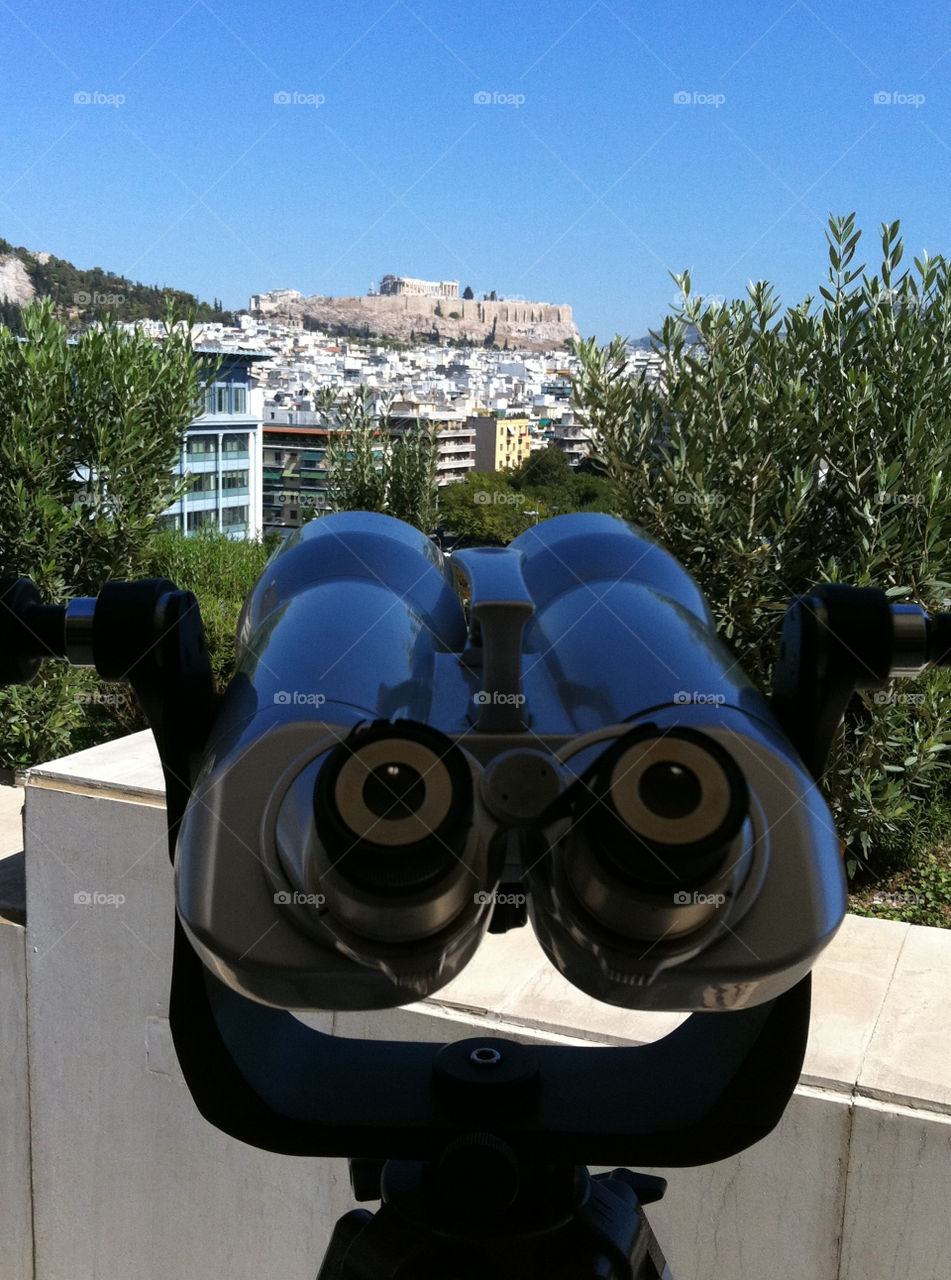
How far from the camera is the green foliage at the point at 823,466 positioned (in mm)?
4078

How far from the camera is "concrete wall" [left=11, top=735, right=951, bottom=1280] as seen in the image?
6.89 ft

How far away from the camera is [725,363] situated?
446 centimetres

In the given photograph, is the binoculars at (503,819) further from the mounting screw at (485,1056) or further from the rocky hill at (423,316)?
the rocky hill at (423,316)

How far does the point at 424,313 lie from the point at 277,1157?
83075mm

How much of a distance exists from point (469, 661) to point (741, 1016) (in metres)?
0.47

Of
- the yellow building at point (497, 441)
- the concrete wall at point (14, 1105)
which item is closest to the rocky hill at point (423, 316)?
the yellow building at point (497, 441)

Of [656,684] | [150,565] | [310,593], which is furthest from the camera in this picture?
[150,565]

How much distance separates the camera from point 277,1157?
2578 millimetres

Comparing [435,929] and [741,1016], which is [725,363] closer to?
[741,1016]

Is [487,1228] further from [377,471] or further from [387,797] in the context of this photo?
[377,471]

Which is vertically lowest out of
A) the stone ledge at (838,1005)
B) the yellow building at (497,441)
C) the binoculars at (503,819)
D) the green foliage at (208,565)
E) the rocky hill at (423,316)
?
the stone ledge at (838,1005)

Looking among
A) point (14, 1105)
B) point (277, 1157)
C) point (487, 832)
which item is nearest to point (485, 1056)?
point (487, 832)

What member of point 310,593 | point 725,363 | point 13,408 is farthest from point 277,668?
point 13,408

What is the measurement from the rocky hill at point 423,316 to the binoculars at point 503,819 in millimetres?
64967
